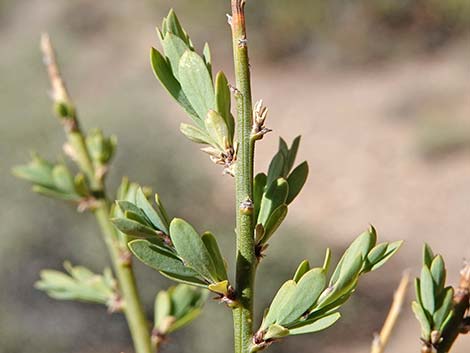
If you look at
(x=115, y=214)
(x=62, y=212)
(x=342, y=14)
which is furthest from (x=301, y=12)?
(x=115, y=214)

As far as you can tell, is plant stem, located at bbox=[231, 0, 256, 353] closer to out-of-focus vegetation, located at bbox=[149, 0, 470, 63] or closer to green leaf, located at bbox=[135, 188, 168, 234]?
green leaf, located at bbox=[135, 188, 168, 234]

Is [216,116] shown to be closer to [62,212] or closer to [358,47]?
[62,212]

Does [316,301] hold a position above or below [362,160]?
above

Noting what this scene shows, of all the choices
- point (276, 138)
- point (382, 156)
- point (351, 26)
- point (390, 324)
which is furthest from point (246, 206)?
point (351, 26)

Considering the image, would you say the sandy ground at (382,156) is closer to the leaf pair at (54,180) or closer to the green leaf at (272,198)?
the leaf pair at (54,180)

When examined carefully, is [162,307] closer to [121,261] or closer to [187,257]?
[121,261]

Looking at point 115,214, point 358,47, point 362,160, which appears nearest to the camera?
point 115,214

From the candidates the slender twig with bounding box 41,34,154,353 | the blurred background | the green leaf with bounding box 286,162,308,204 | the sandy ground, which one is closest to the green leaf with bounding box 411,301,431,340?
the green leaf with bounding box 286,162,308,204
